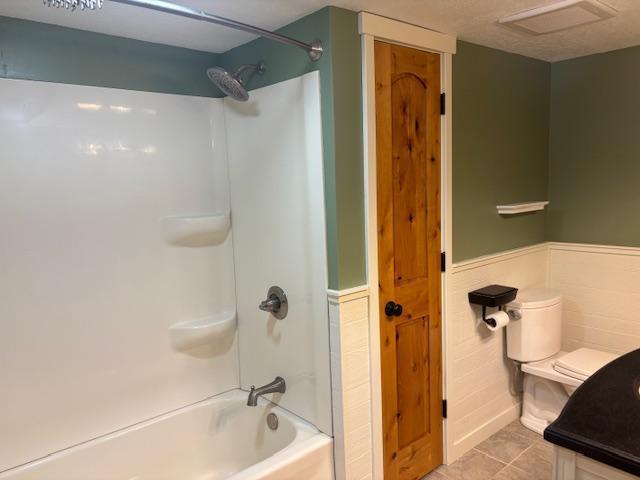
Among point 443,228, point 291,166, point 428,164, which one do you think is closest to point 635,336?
point 443,228

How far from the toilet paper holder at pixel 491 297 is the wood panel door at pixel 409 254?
10.4 inches

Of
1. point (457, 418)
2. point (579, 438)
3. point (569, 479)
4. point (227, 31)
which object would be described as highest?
point (227, 31)

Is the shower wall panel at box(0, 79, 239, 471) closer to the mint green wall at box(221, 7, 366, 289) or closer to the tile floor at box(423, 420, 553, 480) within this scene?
the mint green wall at box(221, 7, 366, 289)

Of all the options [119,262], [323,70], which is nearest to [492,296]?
[323,70]

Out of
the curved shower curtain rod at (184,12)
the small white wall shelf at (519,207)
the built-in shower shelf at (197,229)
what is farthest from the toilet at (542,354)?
the curved shower curtain rod at (184,12)

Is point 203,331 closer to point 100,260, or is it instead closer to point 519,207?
point 100,260

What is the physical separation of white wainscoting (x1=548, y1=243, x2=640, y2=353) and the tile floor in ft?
2.38

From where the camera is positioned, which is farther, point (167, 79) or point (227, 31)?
point (167, 79)

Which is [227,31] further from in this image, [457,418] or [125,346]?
[457,418]

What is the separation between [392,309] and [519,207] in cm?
113

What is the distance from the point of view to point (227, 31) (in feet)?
7.00

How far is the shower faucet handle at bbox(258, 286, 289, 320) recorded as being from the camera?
2.30 m

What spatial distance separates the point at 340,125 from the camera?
1.97 meters

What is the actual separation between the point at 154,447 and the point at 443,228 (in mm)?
1759
